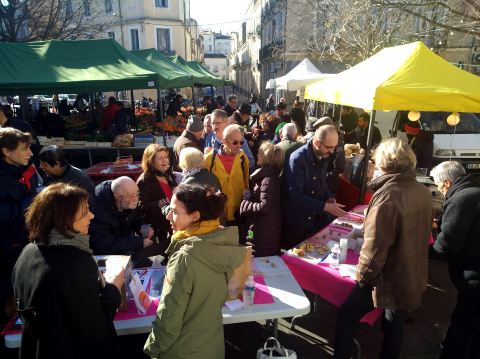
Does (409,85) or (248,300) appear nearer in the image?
(248,300)

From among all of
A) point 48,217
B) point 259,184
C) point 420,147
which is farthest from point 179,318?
point 420,147

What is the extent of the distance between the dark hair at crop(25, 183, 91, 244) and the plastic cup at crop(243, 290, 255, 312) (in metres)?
1.21

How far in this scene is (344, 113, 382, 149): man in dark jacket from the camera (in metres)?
6.45

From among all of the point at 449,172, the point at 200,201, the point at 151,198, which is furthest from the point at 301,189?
the point at 200,201

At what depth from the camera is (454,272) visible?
2.52m

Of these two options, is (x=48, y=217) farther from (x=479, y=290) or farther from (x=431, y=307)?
(x=431, y=307)

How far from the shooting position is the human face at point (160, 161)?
352cm

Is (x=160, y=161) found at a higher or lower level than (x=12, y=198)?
higher

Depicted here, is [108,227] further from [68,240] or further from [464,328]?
[464,328]

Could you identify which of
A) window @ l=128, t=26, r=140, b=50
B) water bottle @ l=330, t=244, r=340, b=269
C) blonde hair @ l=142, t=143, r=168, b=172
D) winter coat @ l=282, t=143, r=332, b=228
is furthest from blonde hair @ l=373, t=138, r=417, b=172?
window @ l=128, t=26, r=140, b=50

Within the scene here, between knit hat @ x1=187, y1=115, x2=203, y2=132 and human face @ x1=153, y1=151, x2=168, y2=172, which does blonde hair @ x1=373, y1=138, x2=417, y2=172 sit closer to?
human face @ x1=153, y1=151, x2=168, y2=172

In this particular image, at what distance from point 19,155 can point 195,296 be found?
87.9 inches

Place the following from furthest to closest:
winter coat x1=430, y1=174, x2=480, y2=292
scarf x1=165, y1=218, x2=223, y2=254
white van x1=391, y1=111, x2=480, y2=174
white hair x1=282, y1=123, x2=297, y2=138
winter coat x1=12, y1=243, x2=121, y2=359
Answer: white van x1=391, y1=111, x2=480, y2=174
white hair x1=282, y1=123, x2=297, y2=138
winter coat x1=430, y1=174, x2=480, y2=292
scarf x1=165, y1=218, x2=223, y2=254
winter coat x1=12, y1=243, x2=121, y2=359

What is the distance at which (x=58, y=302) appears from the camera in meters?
1.50
